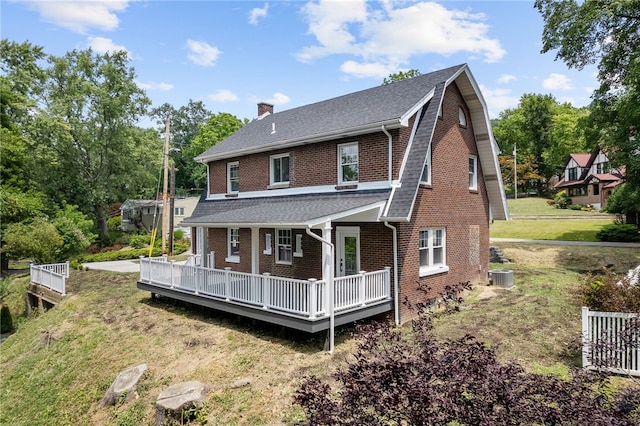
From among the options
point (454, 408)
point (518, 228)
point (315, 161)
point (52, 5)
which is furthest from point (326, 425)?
point (518, 228)

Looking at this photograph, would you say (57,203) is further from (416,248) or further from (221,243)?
(416,248)

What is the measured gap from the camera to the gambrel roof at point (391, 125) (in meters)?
12.6

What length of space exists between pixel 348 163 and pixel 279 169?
3867mm

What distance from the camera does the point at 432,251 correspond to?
46.5ft

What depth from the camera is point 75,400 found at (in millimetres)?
10656

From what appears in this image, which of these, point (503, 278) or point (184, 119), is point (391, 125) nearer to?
point (503, 278)

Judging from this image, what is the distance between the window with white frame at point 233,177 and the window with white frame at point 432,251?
369 inches

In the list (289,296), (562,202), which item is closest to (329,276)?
(289,296)

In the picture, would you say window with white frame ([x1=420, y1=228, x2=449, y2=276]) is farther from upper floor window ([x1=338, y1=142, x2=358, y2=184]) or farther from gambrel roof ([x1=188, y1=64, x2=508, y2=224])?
upper floor window ([x1=338, y1=142, x2=358, y2=184])

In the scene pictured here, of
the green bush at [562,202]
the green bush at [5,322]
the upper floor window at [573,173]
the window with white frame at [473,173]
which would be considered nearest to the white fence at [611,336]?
the window with white frame at [473,173]

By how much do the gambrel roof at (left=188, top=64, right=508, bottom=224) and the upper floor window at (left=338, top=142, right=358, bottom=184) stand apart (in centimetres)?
52

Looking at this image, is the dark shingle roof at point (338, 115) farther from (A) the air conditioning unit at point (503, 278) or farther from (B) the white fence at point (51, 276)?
(B) the white fence at point (51, 276)

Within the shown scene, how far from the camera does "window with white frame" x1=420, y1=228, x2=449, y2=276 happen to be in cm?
1380

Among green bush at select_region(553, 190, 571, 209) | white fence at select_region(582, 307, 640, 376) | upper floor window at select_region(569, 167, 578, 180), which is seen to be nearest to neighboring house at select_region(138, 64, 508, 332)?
white fence at select_region(582, 307, 640, 376)
